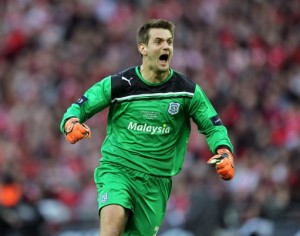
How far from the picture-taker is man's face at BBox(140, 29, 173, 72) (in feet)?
30.8

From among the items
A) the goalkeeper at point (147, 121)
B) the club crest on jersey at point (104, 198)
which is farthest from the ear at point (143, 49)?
the club crest on jersey at point (104, 198)

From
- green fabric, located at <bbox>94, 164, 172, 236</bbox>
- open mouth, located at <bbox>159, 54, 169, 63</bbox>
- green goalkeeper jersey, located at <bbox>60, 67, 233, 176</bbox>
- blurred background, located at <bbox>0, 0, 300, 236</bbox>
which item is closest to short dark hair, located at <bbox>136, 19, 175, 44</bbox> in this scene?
open mouth, located at <bbox>159, 54, 169, 63</bbox>

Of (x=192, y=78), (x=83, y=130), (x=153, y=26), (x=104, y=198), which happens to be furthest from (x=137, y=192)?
(x=192, y=78)

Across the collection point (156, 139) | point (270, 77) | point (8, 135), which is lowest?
point (156, 139)

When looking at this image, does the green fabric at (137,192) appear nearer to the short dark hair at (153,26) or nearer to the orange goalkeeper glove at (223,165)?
the orange goalkeeper glove at (223,165)

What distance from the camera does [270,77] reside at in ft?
60.1

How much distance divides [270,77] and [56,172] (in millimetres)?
3933

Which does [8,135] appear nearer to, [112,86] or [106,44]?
[106,44]

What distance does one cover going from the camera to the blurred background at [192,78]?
14672 millimetres

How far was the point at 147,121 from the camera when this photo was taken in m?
9.41

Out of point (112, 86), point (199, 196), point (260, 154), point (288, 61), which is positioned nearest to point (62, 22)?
point (288, 61)

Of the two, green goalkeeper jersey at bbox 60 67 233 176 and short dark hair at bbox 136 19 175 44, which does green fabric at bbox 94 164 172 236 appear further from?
short dark hair at bbox 136 19 175 44

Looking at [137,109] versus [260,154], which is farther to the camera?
[260,154]

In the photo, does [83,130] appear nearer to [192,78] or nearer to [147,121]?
[147,121]
